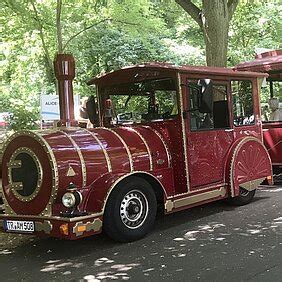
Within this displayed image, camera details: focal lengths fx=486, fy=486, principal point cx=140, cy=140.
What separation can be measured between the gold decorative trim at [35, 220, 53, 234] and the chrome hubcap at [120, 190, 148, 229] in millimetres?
920

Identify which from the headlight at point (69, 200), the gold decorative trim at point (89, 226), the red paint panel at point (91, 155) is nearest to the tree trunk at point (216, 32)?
the red paint panel at point (91, 155)

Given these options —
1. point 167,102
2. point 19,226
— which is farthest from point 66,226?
point 167,102

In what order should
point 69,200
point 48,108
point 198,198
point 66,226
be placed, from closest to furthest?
point 66,226
point 69,200
point 198,198
point 48,108

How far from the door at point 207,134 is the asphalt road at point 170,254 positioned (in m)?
0.69

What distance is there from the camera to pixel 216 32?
10.5 meters

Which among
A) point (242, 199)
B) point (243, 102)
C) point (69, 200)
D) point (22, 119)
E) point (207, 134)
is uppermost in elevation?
point (22, 119)

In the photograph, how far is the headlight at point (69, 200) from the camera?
545 cm

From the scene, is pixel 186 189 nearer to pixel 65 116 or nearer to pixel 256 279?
pixel 65 116

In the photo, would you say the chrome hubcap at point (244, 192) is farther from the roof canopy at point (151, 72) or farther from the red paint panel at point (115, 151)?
the red paint panel at point (115, 151)

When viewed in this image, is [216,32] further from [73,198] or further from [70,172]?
[73,198]

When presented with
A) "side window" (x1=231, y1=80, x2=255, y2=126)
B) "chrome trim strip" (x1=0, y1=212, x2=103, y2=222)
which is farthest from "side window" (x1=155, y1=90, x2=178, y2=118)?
"chrome trim strip" (x1=0, y1=212, x2=103, y2=222)

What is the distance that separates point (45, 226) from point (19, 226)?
1.43ft

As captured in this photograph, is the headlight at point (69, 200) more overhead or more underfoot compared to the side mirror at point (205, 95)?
more underfoot

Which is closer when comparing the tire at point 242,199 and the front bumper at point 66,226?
the front bumper at point 66,226
